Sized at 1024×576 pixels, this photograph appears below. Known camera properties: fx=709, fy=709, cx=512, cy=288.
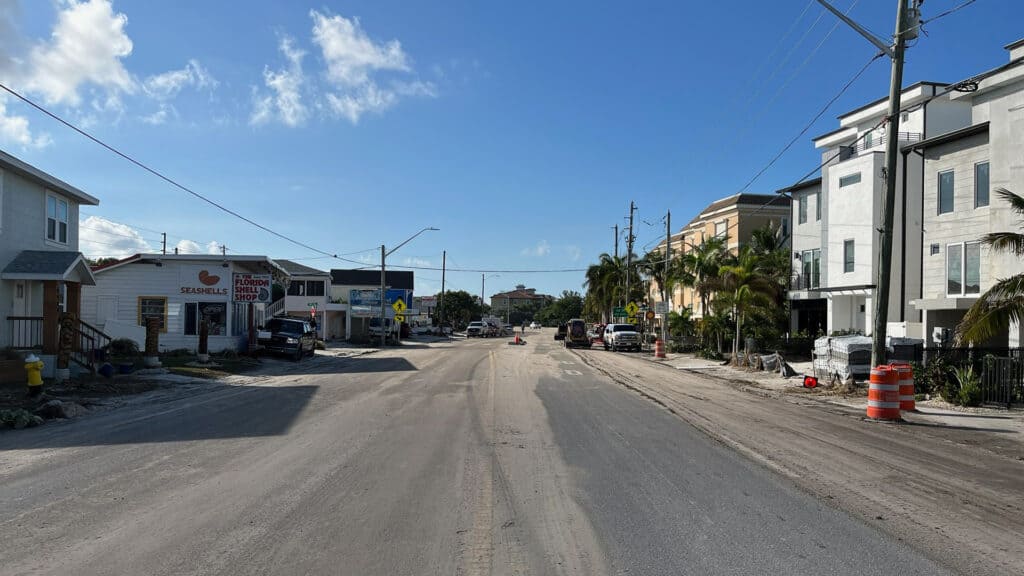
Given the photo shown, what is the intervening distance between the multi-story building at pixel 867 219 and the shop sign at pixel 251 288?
25692mm

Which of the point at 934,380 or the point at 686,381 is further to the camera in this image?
the point at 686,381

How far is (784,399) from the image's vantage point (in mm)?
18500

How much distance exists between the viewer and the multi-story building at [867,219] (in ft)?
98.4

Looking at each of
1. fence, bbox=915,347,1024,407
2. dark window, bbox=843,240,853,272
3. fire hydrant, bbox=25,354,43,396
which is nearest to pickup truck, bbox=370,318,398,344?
dark window, bbox=843,240,853,272

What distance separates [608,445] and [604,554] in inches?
195

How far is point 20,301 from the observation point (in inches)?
871

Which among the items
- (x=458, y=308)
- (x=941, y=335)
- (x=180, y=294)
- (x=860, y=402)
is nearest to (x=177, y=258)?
(x=180, y=294)

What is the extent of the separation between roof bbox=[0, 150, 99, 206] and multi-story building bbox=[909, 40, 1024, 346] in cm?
2873

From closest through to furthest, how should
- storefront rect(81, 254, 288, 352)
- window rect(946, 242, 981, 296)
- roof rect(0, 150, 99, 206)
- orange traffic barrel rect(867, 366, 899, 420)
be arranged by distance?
orange traffic barrel rect(867, 366, 899, 420) < roof rect(0, 150, 99, 206) < window rect(946, 242, 981, 296) < storefront rect(81, 254, 288, 352)

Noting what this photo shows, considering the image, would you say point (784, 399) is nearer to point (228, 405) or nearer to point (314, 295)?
point (228, 405)

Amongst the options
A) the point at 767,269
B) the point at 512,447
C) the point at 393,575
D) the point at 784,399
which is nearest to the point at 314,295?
the point at 767,269

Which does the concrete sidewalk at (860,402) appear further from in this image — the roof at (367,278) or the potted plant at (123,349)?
the roof at (367,278)

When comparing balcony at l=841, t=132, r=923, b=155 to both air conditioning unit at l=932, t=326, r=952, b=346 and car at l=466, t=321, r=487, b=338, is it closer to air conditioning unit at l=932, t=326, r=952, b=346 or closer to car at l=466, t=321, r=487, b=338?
air conditioning unit at l=932, t=326, r=952, b=346

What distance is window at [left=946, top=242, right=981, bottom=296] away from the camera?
25219 mm
